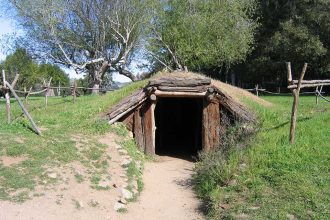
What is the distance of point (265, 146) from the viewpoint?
394 inches

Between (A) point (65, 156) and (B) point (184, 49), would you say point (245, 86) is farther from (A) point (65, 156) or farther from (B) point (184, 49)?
(A) point (65, 156)

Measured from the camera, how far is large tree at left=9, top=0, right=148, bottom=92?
86.4 feet

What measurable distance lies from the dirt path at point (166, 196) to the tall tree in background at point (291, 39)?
20249mm

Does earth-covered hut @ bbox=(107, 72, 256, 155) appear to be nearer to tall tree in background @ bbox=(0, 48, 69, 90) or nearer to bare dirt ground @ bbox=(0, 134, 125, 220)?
bare dirt ground @ bbox=(0, 134, 125, 220)

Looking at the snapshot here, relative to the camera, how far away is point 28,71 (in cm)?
4181

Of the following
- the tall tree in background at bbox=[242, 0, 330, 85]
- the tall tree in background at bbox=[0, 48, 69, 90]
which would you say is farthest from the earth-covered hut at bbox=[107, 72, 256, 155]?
the tall tree in background at bbox=[0, 48, 69, 90]

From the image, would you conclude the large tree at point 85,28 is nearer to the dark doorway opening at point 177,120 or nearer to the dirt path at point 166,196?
the dark doorway opening at point 177,120

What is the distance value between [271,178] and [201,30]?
2184cm

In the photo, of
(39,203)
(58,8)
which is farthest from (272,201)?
(58,8)

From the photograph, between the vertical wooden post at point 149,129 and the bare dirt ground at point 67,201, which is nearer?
the bare dirt ground at point 67,201

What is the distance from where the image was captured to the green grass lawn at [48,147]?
833 cm

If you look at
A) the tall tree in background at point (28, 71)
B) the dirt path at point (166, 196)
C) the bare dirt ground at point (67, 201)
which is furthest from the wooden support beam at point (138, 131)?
the tall tree in background at point (28, 71)

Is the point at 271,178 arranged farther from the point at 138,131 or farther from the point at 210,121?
the point at 138,131

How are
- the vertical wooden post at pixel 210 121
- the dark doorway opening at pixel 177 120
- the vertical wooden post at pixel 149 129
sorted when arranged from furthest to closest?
the dark doorway opening at pixel 177 120 < the vertical wooden post at pixel 149 129 < the vertical wooden post at pixel 210 121
